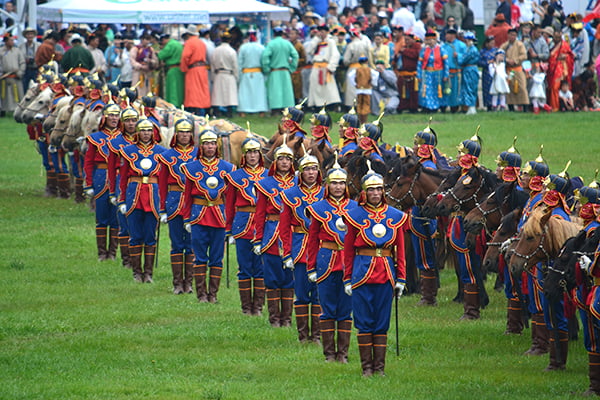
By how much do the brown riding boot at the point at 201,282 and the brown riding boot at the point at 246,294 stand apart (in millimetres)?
867

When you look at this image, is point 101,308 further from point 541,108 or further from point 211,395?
point 541,108

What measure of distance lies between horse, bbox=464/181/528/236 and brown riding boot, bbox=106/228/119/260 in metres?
6.97

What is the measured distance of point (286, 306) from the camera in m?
15.5

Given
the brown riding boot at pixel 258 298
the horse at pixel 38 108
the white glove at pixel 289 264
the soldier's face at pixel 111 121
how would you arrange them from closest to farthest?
the white glove at pixel 289 264, the brown riding boot at pixel 258 298, the soldier's face at pixel 111 121, the horse at pixel 38 108

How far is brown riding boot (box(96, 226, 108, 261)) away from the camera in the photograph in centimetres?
2036

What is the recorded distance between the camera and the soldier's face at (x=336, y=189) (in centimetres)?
1338

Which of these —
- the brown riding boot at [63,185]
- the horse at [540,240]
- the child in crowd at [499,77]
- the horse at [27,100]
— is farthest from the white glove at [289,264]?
the child in crowd at [499,77]

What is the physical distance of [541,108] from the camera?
35.6 metres

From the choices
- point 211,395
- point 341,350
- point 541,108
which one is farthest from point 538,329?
point 541,108

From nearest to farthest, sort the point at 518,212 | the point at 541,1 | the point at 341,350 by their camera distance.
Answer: the point at 341,350, the point at 518,212, the point at 541,1

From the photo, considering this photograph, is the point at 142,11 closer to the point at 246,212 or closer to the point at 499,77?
the point at 499,77

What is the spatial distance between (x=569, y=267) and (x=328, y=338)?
2.62m

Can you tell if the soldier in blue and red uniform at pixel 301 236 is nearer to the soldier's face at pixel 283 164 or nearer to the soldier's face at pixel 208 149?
the soldier's face at pixel 283 164

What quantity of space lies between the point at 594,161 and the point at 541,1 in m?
14.0
